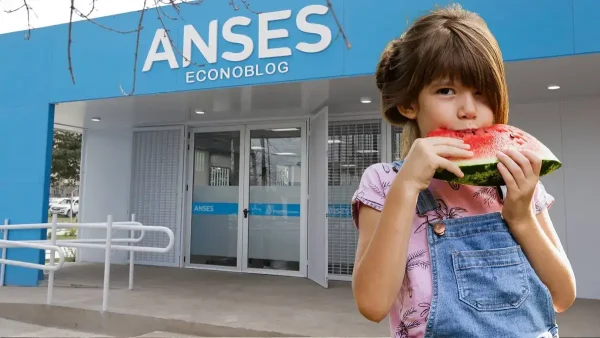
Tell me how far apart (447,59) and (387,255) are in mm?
421

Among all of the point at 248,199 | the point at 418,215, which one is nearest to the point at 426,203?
the point at 418,215

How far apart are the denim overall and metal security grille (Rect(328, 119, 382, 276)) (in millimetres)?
6567

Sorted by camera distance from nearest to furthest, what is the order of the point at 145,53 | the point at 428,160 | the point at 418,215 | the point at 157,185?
the point at 428,160, the point at 418,215, the point at 145,53, the point at 157,185

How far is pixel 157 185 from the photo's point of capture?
364 inches

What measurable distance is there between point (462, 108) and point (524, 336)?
0.46m

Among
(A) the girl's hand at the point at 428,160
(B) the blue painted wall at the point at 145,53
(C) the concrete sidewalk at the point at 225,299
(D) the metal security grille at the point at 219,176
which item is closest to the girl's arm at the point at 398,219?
(A) the girl's hand at the point at 428,160

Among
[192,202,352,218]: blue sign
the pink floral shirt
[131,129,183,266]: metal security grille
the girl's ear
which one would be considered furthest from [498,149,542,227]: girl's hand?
[131,129,183,266]: metal security grille

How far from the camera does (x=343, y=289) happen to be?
675cm

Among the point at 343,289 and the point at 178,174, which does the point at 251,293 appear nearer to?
the point at 343,289

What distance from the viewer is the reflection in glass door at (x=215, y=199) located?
8.49m

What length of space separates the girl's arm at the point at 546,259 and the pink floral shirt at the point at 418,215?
3.3 inches

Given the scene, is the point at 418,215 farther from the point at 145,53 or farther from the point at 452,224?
the point at 145,53

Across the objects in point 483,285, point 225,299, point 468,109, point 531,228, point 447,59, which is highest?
point 447,59

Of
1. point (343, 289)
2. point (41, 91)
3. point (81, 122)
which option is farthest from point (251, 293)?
point (81, 122)
